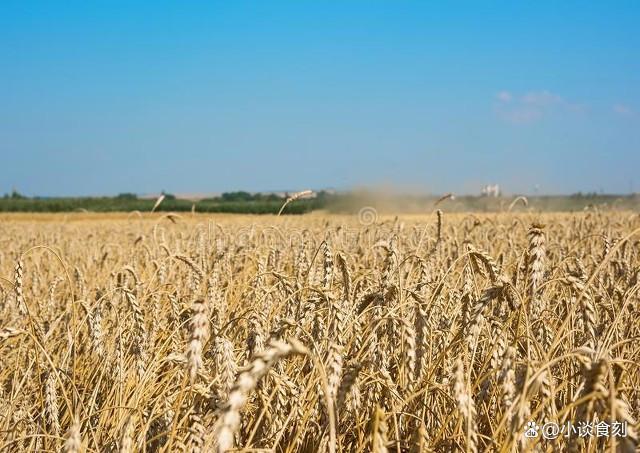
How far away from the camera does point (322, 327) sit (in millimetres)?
2412

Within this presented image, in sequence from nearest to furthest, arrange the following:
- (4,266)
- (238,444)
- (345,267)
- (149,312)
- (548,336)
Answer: (238,444), (345,267), (548,336), (149,312), (4,266)

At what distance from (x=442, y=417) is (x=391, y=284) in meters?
0.53

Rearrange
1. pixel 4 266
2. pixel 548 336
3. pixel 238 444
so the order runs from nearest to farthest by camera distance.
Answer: pixel 238 444, pixel 548 336, pixel 4 266

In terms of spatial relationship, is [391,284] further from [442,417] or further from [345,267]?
[442,417]

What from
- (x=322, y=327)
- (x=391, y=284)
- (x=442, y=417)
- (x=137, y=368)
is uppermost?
(x=391, y=284)

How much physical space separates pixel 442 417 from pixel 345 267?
67cm

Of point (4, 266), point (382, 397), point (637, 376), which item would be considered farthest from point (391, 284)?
point (4, 266)

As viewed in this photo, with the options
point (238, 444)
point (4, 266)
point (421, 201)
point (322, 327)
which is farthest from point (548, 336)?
point (4, 266)

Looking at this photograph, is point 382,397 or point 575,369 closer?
point 382,397

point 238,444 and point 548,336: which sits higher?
point 548,336

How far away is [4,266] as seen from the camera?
7.92 m

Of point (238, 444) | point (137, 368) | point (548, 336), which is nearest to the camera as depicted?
point (238, 444)

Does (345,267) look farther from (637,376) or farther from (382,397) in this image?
(637,376)

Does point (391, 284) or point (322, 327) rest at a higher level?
point (391, 284)
